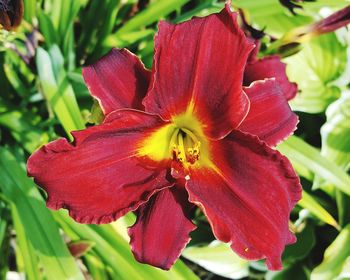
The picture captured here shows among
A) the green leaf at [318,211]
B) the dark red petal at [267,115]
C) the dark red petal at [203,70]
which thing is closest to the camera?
the dark red petal at [203,70]

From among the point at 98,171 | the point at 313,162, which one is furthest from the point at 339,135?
the point at 98,171

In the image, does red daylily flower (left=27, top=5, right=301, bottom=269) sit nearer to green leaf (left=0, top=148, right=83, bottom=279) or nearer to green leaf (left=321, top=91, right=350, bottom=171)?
green leaf (left=0, top=148, right=83, bottom=279)

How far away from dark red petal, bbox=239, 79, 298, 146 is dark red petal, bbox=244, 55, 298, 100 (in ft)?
0.29

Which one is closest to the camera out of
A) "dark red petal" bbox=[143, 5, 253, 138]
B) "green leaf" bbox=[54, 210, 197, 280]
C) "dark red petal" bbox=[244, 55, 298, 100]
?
"dark red petal" bbox=[143, 5, 253, 138]

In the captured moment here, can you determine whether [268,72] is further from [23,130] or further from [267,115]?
[23,130]

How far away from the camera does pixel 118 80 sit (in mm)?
902

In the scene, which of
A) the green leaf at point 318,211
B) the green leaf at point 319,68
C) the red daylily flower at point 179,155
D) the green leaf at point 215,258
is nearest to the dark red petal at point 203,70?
the red daylily flower at point 179,155

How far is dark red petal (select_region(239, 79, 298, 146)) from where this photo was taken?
3.10ft

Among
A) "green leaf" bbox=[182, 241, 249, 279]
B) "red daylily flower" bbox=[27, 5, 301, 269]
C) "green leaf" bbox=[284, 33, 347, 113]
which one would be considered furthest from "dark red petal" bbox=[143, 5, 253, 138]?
"green leaf" bbox=[284, 33, 347, 113]

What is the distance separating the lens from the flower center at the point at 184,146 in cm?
91

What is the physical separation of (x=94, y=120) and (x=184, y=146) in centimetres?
16

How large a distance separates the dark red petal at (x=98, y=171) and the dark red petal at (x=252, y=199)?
87 mm

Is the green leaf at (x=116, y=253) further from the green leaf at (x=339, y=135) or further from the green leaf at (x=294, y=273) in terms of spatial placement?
the green leaf at (x=339, y=135)

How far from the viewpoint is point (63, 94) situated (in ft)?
4.18
